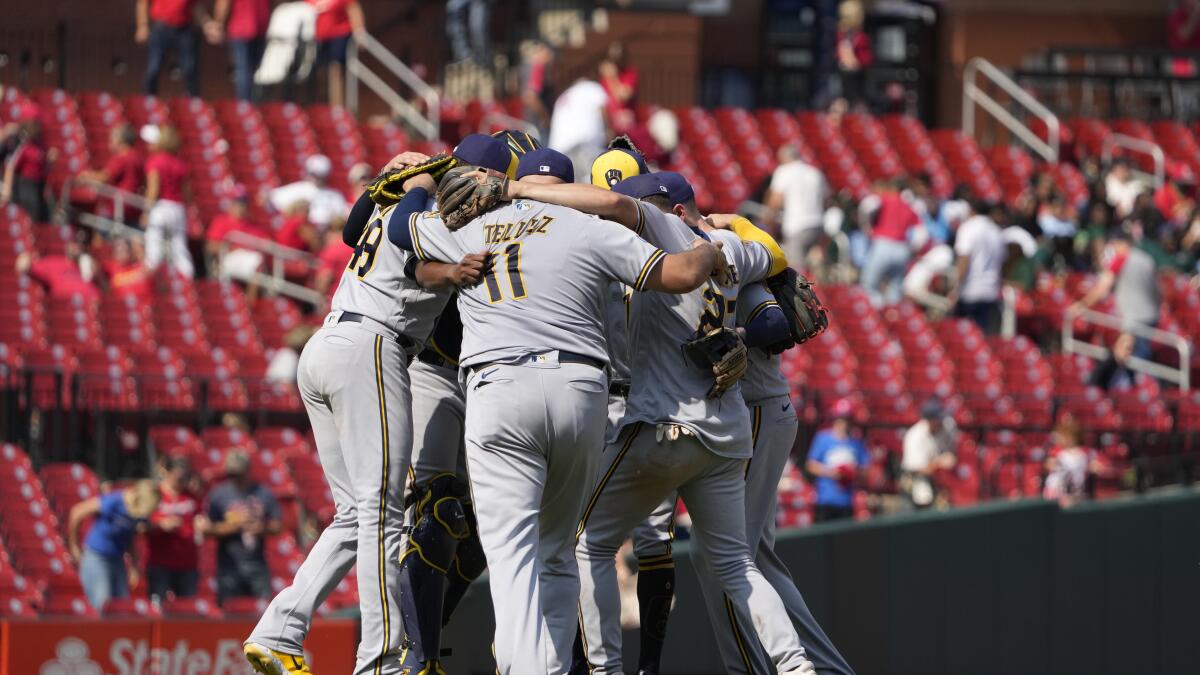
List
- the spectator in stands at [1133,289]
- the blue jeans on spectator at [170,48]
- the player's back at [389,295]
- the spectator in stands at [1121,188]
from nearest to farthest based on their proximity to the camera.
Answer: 1. the player's back at [389,295]
2. the spectator in stands at [1133,289]
3. the blue jeans on spectator at [170,48]
4. the spectator in stands at [1121,188]

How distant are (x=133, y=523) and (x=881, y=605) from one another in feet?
14.8

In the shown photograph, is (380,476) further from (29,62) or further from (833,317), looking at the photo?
(29,62)

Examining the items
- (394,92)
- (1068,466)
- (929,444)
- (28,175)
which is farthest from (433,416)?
(394,92)

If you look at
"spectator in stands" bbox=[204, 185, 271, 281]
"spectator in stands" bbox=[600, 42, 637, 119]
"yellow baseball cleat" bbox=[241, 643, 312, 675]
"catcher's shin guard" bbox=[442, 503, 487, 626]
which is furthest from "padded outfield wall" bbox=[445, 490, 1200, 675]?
"spectator in stands" bbox=[600, 42, 637, 119]

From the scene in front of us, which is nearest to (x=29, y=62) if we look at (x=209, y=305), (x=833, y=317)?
(x=209, y=305)

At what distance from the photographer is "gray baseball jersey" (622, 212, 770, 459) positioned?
7.59 m

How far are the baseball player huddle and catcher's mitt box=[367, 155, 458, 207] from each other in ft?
0.05

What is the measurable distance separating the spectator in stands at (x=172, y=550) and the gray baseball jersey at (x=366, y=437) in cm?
499

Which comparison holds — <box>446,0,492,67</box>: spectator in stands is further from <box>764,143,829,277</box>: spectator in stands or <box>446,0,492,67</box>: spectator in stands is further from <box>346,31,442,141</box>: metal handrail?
<box>764,143,829,277</box>: spectator in stands

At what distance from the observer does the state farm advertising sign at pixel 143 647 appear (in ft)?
34.3

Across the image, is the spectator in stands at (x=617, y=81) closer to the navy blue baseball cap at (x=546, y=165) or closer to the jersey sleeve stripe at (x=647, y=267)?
the navy blue baseball cap at (x=546, y=165)

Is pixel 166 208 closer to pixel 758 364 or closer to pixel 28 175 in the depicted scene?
pixel 28 175

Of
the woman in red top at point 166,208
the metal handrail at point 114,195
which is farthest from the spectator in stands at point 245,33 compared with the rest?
the metal handrail at point 114,195

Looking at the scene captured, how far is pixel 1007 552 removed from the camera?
1363 centimetres
